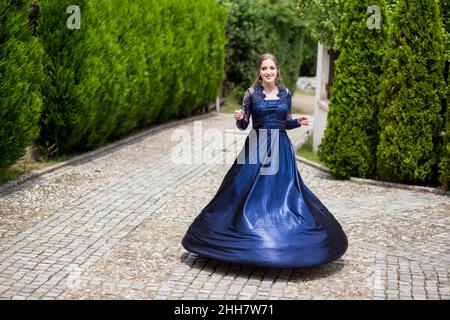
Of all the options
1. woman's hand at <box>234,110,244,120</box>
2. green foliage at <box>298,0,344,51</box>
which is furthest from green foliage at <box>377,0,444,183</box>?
woman's hand at <box>234,110,244,120</box>

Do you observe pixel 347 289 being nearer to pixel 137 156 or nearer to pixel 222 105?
pixel 137 156

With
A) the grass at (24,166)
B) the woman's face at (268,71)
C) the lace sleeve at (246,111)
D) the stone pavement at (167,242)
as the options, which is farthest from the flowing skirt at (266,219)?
the grass at (24,166)

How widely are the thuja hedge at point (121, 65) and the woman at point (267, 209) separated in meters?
5.09

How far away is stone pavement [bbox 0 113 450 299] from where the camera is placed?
225 inches

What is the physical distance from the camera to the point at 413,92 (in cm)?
984

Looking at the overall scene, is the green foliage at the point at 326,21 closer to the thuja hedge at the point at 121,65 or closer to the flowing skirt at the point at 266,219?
the thuja hedge at the point at 121,65

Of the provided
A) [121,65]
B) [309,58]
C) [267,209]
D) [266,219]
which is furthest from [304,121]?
[309,58]

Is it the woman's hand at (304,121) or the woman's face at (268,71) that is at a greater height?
the woman's face at (268,71)

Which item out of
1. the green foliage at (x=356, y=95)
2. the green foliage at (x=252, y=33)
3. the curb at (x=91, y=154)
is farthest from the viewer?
the green foliage at (x=252, y=33)

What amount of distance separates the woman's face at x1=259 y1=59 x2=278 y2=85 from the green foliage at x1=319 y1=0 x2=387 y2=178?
162 inches

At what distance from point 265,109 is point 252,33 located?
45.3 ft

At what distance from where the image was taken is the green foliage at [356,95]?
401 inches
